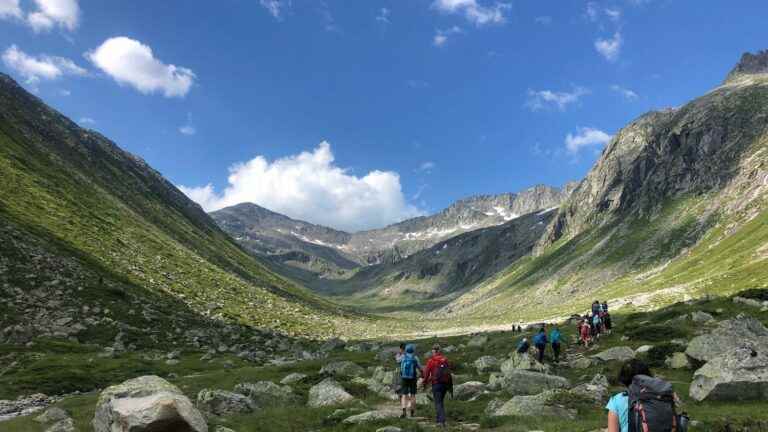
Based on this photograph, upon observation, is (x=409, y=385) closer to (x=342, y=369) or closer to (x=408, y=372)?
(x=408, y=372)

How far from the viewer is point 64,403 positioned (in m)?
26.2

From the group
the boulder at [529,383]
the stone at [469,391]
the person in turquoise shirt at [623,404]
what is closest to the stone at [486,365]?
the stone at [469,391]

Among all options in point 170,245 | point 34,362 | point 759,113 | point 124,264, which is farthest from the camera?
point 759,113

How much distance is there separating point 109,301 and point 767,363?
57.4 metres

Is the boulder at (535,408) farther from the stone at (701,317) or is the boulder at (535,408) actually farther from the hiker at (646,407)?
the stone at (701,317)

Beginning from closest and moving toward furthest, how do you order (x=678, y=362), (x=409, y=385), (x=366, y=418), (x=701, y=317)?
(x=366, y=418) → (x=409, y=385) → (x=678, y=362) → (x=701, y=317)

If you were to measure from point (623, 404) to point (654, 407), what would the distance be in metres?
0.68

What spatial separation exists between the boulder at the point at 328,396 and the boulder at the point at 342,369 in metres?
7.59

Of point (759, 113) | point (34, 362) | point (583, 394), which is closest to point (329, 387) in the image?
point (583, 394)

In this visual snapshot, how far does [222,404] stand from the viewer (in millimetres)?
24125

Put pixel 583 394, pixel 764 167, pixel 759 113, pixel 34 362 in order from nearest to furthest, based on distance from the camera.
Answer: pixel 583 394 → pixel 34 362 → pixel 764 167 → pixel 759 113

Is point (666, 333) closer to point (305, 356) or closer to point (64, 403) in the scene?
point (305, 356)

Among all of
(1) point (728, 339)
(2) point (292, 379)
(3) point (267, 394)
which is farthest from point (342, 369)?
(1) point (728, 339)

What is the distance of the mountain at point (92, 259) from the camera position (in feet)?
157
